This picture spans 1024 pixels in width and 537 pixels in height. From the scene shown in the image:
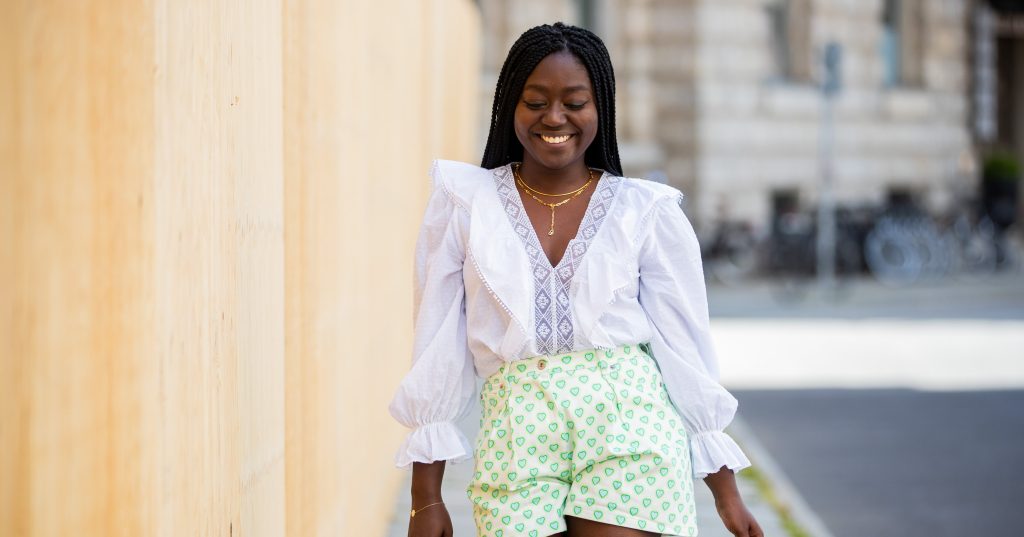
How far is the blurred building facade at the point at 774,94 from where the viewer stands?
1989 centimetres

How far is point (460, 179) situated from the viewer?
2.89 meters

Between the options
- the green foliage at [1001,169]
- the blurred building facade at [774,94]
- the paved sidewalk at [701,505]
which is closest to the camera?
the paved sidewalk at [701,505]

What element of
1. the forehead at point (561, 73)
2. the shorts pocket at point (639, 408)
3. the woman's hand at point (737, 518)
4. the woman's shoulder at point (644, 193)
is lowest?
the woman's hand at point (737, 518)

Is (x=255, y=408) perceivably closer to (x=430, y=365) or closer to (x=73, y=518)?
(x=430, y=365)

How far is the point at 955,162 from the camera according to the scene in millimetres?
23688

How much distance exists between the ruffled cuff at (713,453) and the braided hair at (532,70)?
1.92 feet

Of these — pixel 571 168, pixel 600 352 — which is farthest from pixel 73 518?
pixel 571 168

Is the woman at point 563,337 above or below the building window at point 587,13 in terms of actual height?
below

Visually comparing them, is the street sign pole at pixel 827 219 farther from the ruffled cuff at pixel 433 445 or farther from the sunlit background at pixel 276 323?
the ruffled cuff at pixel 433 445

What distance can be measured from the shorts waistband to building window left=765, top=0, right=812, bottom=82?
19201 millimetres

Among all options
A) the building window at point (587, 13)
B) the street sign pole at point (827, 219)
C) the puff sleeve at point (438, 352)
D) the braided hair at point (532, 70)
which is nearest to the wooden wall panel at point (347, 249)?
the puff sleeve at point (438, 352)

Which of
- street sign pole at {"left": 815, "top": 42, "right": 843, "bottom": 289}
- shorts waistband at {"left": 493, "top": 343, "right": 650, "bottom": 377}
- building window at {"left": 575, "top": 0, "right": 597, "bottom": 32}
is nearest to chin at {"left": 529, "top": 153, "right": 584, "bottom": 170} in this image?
shorts waistband at {"left": 493, "top": 343, "right": 650, "bottom": 377}

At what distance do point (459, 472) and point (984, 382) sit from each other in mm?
5134

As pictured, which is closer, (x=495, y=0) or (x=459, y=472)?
(x=459, y=472)
